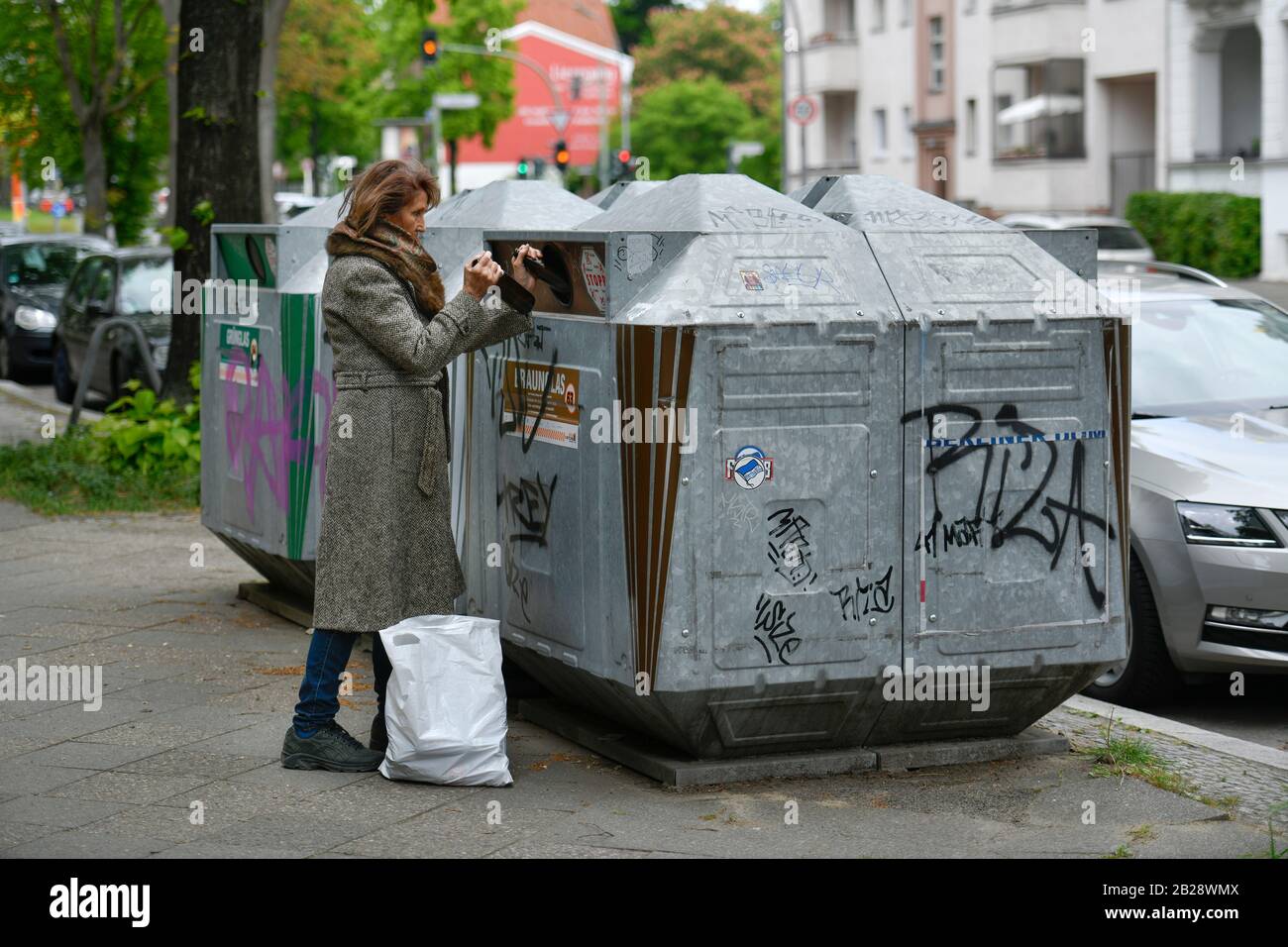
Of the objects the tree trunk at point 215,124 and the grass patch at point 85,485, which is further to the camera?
the tree trunk at point 215,124

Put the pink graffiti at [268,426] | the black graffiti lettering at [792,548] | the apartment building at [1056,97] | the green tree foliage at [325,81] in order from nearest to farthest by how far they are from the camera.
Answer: the black graffiti lettering at [792,548]
the pink graffiti at [268,426]
the apartment building at [1056,97]
the green tree foliage at [325,81]

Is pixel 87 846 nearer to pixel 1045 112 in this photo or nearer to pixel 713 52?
pixel 1045 112

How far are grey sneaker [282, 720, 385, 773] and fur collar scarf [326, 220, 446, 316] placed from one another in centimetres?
137

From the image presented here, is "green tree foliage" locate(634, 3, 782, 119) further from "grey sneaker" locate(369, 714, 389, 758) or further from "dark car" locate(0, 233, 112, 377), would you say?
"grey sneaker" locate(369, 714, 389, 758)

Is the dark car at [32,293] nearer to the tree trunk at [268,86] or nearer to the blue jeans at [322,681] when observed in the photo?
the tree trunk at [268,86]

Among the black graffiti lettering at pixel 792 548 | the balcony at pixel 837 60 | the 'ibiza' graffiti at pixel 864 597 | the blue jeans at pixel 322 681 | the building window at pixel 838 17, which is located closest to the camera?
the black graffiti lettering at pixel 792 548

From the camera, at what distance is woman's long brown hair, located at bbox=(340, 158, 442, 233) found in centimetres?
577

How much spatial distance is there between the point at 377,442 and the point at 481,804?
115 centimetres

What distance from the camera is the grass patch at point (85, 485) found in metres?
11.7

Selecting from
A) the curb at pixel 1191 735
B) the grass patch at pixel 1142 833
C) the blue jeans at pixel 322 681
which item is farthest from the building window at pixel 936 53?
the grass patch at pixel 1142 833

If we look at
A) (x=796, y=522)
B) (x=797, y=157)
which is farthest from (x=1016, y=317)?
(x=797, y=157)

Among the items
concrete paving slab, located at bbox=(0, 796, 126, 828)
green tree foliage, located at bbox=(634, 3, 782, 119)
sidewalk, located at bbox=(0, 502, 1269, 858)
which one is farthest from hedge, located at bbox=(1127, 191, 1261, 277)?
green tree foliage, located at bbox=(634, 3, 782, 119)

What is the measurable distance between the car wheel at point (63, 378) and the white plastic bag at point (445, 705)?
48.5 feet

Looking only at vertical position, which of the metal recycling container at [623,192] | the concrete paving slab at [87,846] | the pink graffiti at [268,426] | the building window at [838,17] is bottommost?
the concrete paving slab at [87,846]
